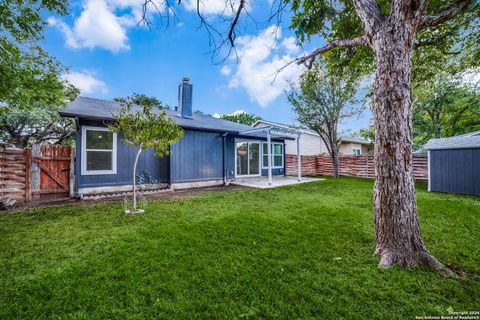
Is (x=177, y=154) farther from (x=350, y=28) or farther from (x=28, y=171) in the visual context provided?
(x=350, y=28)

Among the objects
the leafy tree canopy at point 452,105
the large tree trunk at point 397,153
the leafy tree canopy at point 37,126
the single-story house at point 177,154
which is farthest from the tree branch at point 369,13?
the leafy tree canopy at point 37,126

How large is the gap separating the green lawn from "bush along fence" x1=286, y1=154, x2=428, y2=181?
25.2 feet

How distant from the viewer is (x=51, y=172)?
652 cm

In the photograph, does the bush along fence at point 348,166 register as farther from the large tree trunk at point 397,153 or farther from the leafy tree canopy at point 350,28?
the large tree trunk at point 397,153

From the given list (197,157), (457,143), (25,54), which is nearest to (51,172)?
(25,54)

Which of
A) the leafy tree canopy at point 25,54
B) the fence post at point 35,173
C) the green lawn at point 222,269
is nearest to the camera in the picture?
the green lawn at point 222,269

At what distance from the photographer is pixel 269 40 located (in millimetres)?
4020

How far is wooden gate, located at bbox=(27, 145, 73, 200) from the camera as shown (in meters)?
6.25

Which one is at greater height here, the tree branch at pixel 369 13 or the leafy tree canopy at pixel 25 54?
the leafy tree canopy at pixel 25 54

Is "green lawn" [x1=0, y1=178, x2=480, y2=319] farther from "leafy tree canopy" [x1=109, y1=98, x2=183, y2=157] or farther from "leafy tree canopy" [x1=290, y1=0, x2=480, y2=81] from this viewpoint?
"leafy tree canopy" [x1=290, y1=0, x2=480, y2=81]

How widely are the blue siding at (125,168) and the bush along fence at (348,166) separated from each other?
1023 cm

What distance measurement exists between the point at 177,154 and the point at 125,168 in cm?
193

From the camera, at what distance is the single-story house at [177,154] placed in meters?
6.63

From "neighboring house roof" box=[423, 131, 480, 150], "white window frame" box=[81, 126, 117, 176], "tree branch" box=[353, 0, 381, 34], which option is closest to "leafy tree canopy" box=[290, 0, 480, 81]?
"tree branch" box=[353, 0, 381, 34]
